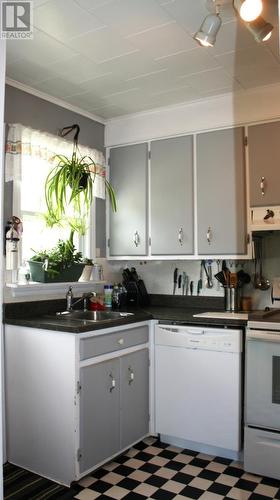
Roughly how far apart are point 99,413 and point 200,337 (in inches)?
31.2

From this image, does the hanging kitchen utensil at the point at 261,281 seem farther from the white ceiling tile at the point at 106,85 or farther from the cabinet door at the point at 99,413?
the white ceiling tile at the point at 106,85

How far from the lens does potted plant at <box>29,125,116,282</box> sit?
2.94 metres

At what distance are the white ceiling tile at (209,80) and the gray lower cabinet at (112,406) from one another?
1852 mm

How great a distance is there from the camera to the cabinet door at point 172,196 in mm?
3240

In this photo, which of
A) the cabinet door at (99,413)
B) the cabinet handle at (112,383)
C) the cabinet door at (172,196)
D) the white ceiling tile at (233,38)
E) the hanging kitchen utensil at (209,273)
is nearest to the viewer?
the white ceiling tile at (233,38)

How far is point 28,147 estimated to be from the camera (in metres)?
2.88

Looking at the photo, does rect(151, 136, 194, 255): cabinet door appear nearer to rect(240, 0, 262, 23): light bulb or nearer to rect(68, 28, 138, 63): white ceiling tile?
rect(68, 28, 138, 63): white ceiling tile

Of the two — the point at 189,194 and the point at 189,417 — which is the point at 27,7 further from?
the point at 189,417

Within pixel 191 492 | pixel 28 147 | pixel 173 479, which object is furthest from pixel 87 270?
pixel 191 492

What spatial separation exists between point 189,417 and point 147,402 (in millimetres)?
315

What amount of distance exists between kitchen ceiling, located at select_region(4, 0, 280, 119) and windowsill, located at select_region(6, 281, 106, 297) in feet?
4.41

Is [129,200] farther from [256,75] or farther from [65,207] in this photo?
[256,75]

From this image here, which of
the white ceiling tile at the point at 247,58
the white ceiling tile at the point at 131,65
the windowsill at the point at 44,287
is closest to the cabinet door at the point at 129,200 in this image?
the windowsill at the point at 44,287

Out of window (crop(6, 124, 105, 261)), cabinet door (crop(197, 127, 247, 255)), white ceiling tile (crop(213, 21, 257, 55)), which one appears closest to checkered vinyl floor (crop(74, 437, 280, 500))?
cabinet door (crop(197, 127, 247, 255))
